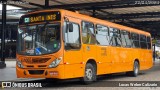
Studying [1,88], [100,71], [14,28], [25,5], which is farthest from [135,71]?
[14,28]

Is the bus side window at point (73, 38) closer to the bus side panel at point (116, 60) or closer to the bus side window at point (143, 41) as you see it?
the bus side panel at point (116, 60)

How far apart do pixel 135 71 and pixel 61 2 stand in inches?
376

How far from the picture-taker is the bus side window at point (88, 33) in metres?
14.0

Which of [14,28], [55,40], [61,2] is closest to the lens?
[55,40]

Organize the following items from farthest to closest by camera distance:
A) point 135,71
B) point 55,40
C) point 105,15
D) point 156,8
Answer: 1. point 105,15
2. point 156,8
3. point 135,71
4. point 55,40

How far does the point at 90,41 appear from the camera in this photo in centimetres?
1441

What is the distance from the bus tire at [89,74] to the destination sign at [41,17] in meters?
2.64

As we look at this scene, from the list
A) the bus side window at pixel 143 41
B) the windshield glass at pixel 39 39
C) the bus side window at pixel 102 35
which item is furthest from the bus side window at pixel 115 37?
the windshield glass at pixel 39 39

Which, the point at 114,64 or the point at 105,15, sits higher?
the point at 105,15

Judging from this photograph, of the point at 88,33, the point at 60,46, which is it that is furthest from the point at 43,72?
the point at 88,33

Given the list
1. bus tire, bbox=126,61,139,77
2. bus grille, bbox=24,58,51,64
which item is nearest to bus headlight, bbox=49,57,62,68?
bus grille, bbox=24,58,51,64

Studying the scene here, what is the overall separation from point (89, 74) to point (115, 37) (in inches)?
153

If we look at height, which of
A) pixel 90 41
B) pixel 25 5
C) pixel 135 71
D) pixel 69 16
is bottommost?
pixel 135 71

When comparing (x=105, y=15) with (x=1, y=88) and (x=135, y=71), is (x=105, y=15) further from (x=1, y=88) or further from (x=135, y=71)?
(x=1, y=88)
